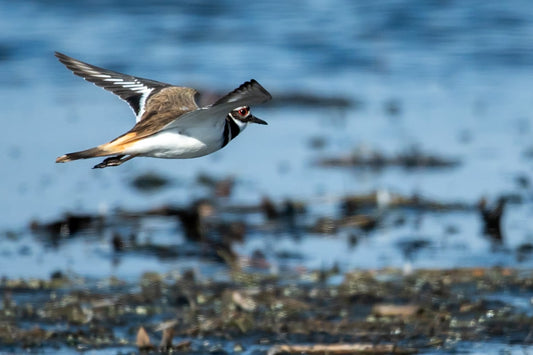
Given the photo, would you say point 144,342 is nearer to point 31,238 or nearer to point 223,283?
point 223,283

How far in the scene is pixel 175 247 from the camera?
31.5 feet

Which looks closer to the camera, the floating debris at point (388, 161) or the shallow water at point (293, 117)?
the shallow water at point (293, 117)

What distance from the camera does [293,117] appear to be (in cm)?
1410

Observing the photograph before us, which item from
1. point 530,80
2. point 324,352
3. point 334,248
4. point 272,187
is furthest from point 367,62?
point 324,352

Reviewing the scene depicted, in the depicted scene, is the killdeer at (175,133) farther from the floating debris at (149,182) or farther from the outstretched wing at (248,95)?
the floating debris at (149,182)

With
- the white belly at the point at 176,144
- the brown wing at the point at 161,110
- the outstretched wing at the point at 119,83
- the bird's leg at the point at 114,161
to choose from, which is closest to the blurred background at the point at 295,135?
the outstretched wing at the point at 119,83

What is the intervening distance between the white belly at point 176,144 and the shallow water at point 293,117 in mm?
3090

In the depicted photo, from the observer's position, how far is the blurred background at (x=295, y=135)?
970cm

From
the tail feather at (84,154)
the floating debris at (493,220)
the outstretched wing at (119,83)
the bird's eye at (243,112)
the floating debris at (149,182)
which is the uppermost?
the outstretched wing at (119,83)

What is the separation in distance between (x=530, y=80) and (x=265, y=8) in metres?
6.04

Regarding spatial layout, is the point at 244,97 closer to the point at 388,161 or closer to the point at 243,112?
the point at 243,112

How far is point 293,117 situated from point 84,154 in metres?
8.52

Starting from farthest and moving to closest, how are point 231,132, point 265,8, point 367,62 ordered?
point 265,8 < point 367,62 < point 231,132

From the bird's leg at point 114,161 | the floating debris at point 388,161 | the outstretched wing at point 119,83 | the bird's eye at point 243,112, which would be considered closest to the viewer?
the bird's leg at point 114,161
